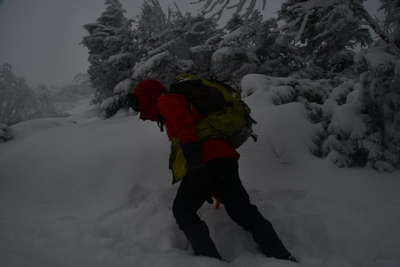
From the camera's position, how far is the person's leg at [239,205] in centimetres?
216

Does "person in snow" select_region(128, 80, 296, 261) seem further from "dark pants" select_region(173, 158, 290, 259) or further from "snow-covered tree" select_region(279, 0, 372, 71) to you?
"snow-covered tree" select_region(279, 0, 372, 71)

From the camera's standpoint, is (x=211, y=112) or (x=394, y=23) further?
(x=394, y=23)

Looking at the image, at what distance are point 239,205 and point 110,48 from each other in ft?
32.5

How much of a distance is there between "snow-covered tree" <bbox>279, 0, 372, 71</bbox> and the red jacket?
1694mm

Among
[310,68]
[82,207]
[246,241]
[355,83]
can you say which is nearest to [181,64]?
[310,68]

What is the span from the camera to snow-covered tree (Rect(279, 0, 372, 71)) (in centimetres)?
300

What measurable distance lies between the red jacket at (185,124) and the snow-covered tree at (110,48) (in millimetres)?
8427

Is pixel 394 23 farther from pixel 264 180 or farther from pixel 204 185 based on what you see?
pixel 204 185

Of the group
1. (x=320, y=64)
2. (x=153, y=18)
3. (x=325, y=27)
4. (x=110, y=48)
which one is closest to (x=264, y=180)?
(x=325, y=27)

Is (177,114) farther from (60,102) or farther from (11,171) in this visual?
(60,102)

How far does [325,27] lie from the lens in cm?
348

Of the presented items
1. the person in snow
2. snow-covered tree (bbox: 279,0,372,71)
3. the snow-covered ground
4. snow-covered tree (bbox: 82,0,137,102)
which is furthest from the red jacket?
snow-covered tree (bbox: 82,0,137,102)

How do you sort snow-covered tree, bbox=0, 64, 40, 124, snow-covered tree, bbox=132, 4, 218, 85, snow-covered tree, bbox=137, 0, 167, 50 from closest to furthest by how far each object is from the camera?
snow-covered tree, bbox=132, 4, 218, 85 < snow-covered tree, bbox=137, 0, 167, 50 < snow-covered tree, bbox=0, 64, 40, 124

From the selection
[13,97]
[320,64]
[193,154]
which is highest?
[13,97]
